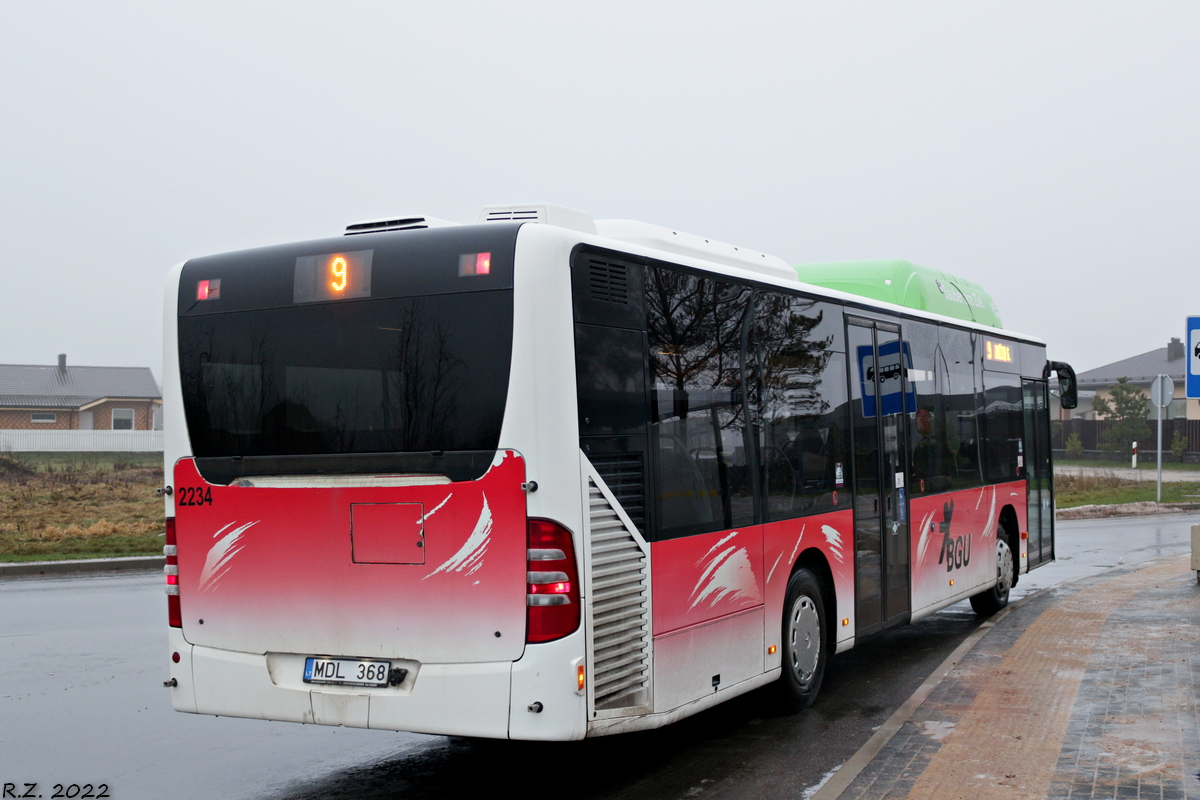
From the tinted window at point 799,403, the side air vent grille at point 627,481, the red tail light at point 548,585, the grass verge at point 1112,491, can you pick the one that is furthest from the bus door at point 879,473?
the grass verge at point 1112,491

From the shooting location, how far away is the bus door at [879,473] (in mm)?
8906

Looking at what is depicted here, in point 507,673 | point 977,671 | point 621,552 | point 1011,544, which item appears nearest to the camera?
point 507,673

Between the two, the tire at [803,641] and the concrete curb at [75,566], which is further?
the concrete curb at [75,566]

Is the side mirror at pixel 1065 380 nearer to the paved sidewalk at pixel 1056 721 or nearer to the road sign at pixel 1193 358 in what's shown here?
the road sign at pixel 1193 358

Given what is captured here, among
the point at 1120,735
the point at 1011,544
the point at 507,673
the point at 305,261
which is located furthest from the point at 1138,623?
the point at 305,261

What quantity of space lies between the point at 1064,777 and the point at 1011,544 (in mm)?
7161

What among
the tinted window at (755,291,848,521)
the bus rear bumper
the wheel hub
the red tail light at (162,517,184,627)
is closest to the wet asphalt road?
the wheel hub

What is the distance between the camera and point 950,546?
10844 mm

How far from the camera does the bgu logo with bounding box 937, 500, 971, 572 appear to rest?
10663mm

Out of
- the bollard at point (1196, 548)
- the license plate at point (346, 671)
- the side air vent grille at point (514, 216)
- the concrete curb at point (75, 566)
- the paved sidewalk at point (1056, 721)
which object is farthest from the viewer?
the concrete curb at point (75, 566)

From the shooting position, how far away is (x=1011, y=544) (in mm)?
12930

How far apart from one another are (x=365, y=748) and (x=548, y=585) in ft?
9.05

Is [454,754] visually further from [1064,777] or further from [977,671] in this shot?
[977,671]

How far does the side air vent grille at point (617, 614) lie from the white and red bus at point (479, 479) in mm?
15
